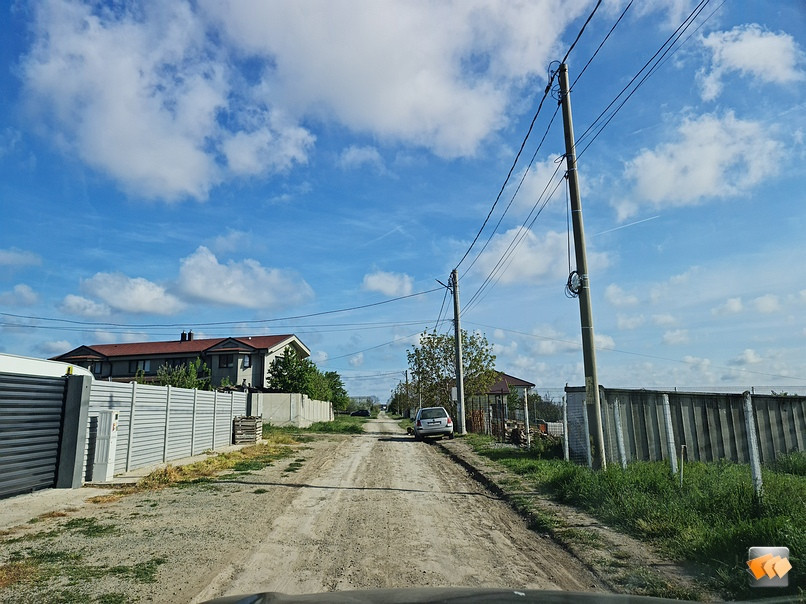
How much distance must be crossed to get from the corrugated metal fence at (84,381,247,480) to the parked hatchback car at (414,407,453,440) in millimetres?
9646

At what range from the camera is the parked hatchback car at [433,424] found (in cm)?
2872

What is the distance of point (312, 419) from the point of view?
49688 mm

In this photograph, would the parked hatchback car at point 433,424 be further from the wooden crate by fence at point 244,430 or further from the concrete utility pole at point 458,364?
the wooden crate by fence at point 244,430

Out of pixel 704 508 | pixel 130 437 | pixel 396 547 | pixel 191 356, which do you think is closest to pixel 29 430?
pixel 130 437

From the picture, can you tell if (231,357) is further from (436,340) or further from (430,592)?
(430,592)

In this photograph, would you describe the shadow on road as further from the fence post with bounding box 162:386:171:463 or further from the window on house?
the window on house

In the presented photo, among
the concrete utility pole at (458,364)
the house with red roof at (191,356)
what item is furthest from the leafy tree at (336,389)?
the concrete utility pole at (458,364)

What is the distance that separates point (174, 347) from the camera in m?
57.2

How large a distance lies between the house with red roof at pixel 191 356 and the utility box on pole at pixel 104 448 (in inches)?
1600

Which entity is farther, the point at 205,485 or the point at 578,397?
the point at 578,397

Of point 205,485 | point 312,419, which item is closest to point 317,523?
point 205,485

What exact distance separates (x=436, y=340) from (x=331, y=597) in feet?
135

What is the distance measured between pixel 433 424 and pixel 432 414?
0.62 m

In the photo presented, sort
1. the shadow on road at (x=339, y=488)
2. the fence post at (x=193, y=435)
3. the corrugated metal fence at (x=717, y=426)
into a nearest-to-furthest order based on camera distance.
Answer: the shadow on road at (x=339, y=488) → the corrugated metal fence at (x=717, y=426) → the fence post at (x=193, y=435)
